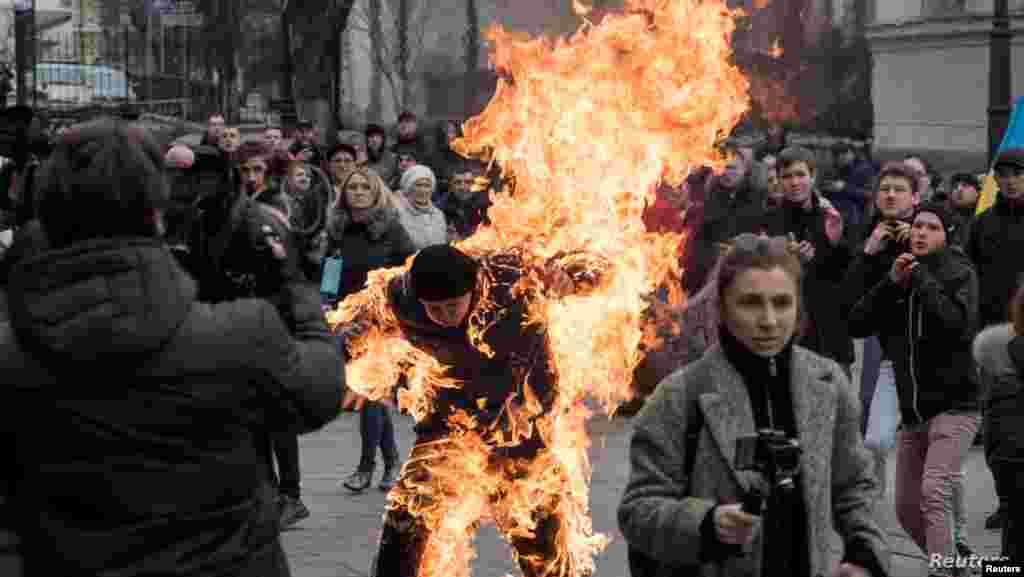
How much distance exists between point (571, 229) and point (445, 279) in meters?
1.15

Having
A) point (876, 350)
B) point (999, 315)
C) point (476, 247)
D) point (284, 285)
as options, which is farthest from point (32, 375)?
point (999, 315)

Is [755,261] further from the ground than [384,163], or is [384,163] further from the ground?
[384,163]

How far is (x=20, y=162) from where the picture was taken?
11.4 metres

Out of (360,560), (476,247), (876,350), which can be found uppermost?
(476,247)

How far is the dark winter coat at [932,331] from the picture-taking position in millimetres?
7902

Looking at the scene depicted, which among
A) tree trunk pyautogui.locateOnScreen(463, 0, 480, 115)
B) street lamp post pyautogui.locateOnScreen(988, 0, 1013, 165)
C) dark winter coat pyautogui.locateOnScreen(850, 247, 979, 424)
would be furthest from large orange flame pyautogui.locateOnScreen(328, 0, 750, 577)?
tree trunk pyautogui.locateOnScreen(463, 0, 480, 115)

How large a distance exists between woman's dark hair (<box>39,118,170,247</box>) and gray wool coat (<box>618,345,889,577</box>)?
1189 millimetres

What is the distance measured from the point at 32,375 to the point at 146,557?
1.29ft

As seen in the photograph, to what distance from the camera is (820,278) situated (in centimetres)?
1002

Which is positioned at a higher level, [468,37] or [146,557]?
[468,37]

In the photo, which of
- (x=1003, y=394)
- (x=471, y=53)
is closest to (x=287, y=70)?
(x=471, y=53)

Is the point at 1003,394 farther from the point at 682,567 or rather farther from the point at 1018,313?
the point at 682,567

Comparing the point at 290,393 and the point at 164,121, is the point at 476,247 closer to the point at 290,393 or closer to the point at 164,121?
the point at 290,393

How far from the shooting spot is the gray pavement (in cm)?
832
